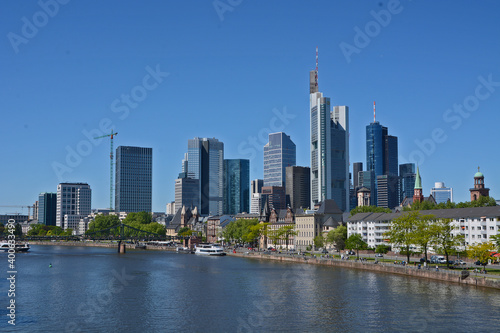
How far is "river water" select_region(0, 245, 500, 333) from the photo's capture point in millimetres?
58406

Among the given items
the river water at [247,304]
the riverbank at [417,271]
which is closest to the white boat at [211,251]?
the riverbank at [417,271]

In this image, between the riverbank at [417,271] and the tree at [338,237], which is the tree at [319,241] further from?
the riverbank at [417,271]

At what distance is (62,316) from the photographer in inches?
2501

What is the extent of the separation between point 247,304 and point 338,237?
102046 mm

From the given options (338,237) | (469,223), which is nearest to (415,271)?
(469,223)

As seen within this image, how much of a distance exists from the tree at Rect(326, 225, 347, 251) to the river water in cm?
5963

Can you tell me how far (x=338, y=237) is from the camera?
557 feet

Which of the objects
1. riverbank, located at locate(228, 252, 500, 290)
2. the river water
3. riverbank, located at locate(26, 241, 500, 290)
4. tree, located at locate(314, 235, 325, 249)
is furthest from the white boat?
the river water

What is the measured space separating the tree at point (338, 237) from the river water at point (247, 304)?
5963cm

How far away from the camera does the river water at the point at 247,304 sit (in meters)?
58.4

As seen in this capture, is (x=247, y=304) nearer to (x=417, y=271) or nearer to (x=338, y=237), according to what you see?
(x=417, y=271)

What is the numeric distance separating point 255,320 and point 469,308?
985 inches

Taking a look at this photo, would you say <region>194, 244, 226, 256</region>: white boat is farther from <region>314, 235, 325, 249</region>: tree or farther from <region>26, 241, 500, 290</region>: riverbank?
<region>26, 241, 500, 290</region>: riverbank

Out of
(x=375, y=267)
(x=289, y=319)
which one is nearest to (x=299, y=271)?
(x=375, y=267)
